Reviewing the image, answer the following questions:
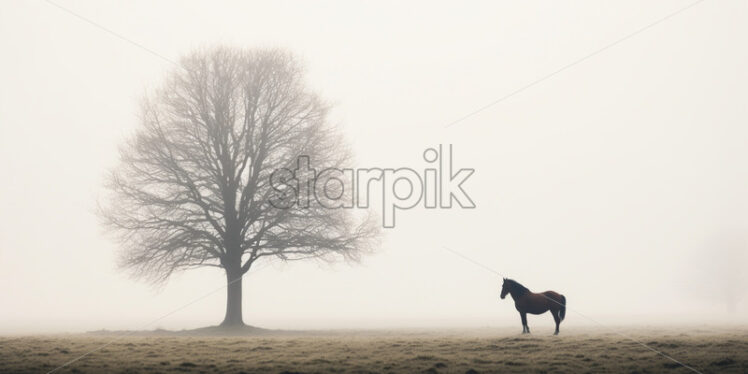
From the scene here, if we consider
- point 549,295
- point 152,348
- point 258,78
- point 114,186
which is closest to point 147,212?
point 114,186

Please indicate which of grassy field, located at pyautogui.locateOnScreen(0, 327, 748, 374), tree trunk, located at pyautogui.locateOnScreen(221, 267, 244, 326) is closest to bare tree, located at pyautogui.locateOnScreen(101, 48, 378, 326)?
tree trunk, located at pyautogui.locateOnScreen(221, 267, 244, 326)

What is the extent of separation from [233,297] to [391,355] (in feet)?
55.6

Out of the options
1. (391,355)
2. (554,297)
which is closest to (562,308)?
(554,297)

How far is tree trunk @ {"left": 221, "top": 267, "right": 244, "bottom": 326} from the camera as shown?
35.6 meters

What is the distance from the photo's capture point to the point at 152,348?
76.7 feet

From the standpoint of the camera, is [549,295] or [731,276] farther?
A: [731,276]

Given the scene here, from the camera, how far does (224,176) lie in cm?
3634

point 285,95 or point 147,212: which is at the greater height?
point 285,95

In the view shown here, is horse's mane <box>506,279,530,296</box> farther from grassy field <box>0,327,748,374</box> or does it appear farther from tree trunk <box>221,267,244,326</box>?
tree trunk <box>221,267,244,326</box>

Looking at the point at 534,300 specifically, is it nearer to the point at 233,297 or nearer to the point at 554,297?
the point at 554,297

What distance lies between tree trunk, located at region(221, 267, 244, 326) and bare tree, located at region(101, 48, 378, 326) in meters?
0.06

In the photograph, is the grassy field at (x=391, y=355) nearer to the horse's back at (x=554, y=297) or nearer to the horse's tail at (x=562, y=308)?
the horse's tail at (x=562, y=308)

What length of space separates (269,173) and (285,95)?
4775 mm

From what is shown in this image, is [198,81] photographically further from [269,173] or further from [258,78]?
[269,173]
